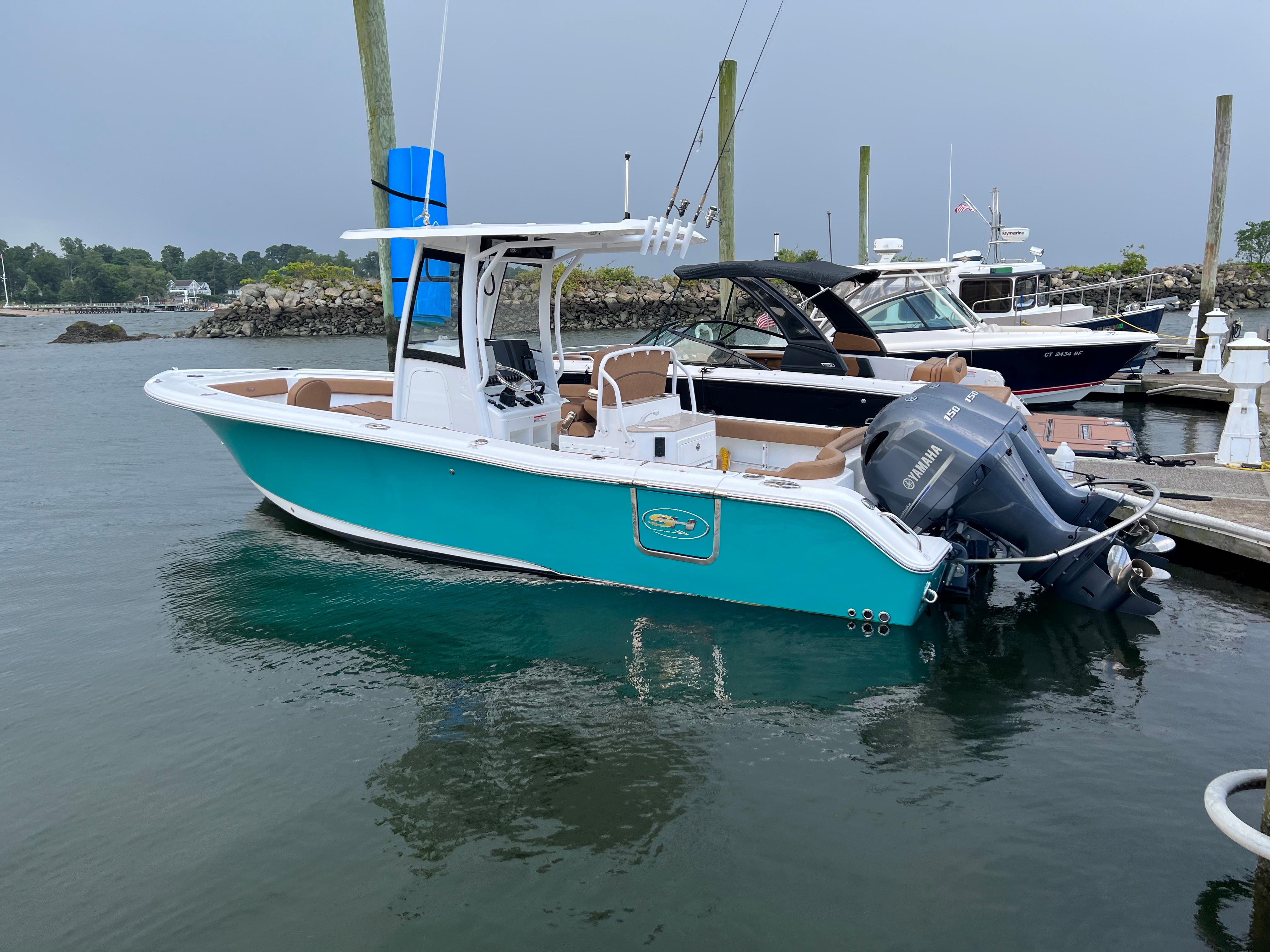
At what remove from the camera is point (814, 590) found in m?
5.34

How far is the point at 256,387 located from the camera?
26.5 ft

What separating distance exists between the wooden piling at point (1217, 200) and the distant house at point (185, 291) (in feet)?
390

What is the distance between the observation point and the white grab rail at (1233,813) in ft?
8.70

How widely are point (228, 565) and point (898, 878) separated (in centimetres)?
561

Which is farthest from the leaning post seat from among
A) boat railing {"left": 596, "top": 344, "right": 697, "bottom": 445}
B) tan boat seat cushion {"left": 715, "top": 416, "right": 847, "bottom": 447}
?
boat railing {"left": 596, "top": 344, "right": 697, "bottom": 445}

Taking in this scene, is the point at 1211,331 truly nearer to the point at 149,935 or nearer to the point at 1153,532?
the point at 1153,532

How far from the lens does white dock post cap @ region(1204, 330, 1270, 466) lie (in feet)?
24.0

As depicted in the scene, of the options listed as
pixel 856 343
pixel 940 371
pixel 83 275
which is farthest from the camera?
pixel 83 275

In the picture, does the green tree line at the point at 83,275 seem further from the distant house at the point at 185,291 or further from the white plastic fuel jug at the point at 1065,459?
the white plastic fuel jug at the point at 1065,459

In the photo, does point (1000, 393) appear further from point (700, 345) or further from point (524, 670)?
point (524, 670)

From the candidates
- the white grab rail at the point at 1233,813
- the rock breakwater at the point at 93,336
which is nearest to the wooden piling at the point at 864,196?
the white grab rail at the point at 1233,813

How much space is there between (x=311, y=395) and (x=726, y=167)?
1042cm

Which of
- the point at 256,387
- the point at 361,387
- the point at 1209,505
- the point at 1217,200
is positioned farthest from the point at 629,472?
the point at 1217,200

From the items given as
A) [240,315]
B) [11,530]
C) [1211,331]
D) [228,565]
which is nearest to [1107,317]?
[1211,331]
